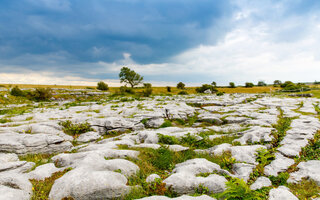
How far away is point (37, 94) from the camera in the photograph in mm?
38594

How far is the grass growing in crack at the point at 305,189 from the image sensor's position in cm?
448

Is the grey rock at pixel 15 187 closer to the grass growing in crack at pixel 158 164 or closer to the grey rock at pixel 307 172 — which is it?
the grass growing in crack at pixel 158 164

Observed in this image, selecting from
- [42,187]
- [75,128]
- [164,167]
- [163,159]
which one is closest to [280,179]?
[164,167]

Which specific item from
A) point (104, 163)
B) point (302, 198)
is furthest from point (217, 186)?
point (104, 163)

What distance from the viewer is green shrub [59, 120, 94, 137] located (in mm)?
11803

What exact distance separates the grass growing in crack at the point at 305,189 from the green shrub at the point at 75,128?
1316 cm

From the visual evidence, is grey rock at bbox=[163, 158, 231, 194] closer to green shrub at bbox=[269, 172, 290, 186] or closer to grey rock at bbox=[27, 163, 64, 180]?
green shrub at bbox=[269, 172, 290, 186]

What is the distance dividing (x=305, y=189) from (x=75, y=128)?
553 inches

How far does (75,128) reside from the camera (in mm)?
11945

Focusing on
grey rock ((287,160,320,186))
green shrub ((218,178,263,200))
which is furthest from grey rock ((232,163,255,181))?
green shrub ((218,178,263,200))

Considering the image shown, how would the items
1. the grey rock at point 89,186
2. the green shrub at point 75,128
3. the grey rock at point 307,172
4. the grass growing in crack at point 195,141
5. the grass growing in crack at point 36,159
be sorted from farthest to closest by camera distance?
the green shrub at point 75,128, the grass growing in crack at point 195,141, the grass growing in crack at point 36,159, the grey rock at point 307,172, the grey rock at point 89,186

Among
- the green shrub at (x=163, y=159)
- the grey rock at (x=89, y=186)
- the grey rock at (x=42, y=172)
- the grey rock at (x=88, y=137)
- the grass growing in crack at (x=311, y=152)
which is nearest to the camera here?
the grey rock at (x=89, y=186)

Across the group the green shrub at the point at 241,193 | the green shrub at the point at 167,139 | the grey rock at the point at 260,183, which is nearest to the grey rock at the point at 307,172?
the grey rock at the point at 260,183

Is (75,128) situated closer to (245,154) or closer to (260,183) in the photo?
(245,154)
